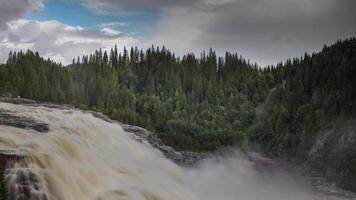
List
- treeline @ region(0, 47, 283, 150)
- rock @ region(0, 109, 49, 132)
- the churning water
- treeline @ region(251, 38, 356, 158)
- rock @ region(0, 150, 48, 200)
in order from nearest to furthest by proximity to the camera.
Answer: rock @ region(0, 150, 48, 200) < the churning water < rock @ region(0, 109, 49, 132) < treeline @ region(251, 38, 356, 158) < treeline @ region(0, 47, 283, 150)

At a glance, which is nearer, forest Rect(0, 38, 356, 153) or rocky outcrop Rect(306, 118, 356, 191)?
rocky outcrop Rect(306, 118, 356, 191)

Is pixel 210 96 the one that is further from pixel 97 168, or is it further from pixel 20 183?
pixel 20 183

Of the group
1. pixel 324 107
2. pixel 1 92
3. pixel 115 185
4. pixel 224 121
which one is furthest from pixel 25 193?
pixel 224 121

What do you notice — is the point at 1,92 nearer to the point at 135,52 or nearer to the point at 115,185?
the point at 115,185

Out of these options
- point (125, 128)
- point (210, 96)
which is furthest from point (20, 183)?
point (210, 96)

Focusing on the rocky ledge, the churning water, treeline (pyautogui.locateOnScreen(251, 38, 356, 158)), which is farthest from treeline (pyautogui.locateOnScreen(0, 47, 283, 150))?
the churning water

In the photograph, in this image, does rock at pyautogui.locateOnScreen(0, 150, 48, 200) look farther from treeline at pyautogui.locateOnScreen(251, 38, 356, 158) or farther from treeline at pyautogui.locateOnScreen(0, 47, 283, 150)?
treeline at pyautogui.locateOnScreen(251, 38, 356, 158)
